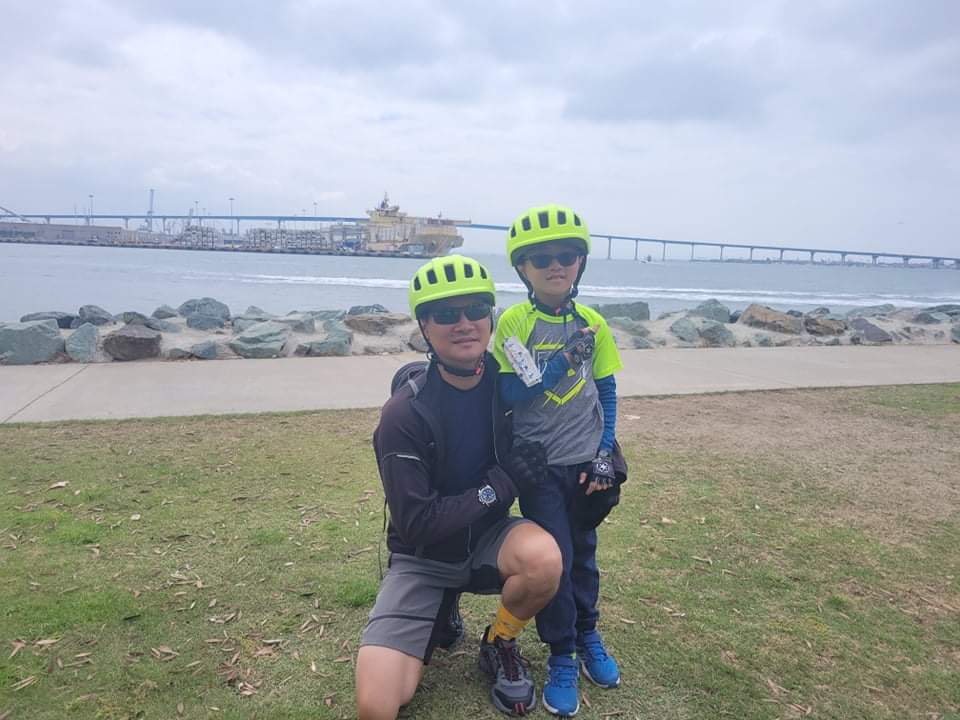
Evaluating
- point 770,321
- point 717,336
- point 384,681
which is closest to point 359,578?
point 384,681

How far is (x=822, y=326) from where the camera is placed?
1409 cm

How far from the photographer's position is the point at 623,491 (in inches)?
189

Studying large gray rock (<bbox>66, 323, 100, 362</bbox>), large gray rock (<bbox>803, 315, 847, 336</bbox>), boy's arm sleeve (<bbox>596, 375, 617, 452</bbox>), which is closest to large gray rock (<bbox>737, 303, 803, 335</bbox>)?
large gray rock (<bbox>803, 315, 847, 336</bbox>)

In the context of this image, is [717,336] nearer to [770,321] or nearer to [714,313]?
[770,321]

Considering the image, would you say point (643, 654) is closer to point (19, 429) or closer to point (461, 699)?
point (461, 699)

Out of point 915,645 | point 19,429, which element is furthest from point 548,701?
point 19,429

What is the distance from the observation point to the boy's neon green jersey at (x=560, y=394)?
9.21 ft

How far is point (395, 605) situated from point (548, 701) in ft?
2.19

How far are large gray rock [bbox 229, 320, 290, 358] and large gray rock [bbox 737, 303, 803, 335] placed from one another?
9.96 m

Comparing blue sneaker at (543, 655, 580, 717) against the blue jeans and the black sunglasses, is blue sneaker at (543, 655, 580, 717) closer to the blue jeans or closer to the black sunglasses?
the blue jeans

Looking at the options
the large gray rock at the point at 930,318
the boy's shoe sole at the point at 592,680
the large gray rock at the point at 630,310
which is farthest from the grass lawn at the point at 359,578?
the large gray rock at the point at 930,318

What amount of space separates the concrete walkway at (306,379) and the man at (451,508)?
4.21m

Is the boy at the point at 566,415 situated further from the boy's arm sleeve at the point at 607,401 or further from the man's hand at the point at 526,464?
the man's hand at the point at 526,464

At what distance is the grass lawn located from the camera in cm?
270
